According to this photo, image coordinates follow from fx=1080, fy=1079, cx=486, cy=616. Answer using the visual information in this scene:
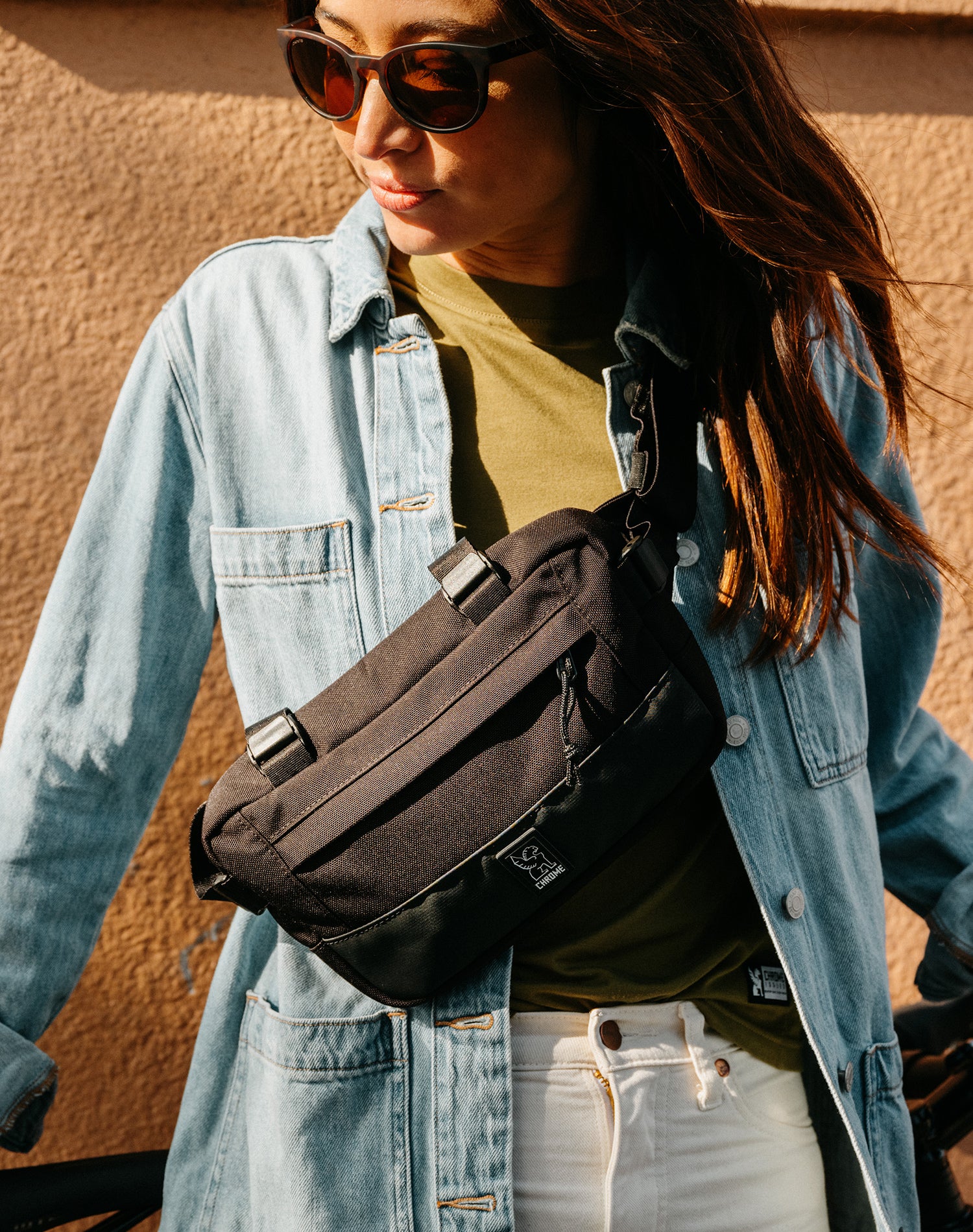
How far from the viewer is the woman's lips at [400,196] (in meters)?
1.05

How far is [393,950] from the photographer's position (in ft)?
3.15

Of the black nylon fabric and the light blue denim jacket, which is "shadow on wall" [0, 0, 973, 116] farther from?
the black nylon fabric

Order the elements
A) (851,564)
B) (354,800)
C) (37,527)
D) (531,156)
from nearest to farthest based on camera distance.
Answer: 1. (354,800)
2. (531,156)
3. (851,564)
4. (37,527)

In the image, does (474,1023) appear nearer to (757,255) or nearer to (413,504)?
(413,504)

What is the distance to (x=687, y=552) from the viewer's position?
1.15 m

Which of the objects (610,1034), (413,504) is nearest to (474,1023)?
(610,1034)

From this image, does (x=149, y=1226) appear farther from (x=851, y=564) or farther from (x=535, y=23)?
(x=535, y=23)

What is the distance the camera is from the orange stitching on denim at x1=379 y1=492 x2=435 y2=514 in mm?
1085

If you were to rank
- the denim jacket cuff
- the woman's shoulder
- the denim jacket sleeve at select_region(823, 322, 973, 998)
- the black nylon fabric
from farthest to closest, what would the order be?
1. the denim jacket sleeve at select_region(823, 322, 973, 998)
2. the woman's shoulder
3. the denim jacket cuff
4. the black nylon fabric

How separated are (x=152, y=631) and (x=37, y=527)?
1.96 ft

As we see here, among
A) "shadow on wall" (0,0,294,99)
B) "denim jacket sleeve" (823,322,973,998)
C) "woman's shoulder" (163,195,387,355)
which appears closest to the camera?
"woman's shoulder" (163,195,387,355)

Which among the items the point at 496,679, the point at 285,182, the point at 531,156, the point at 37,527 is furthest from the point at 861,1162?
the point at 285,182

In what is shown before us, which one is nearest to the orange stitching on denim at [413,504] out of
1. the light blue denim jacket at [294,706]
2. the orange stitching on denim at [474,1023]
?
the light blue denim jacket at [294,706]

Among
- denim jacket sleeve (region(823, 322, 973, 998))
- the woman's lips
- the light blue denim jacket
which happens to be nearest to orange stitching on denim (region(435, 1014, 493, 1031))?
the light blue denim jacket
